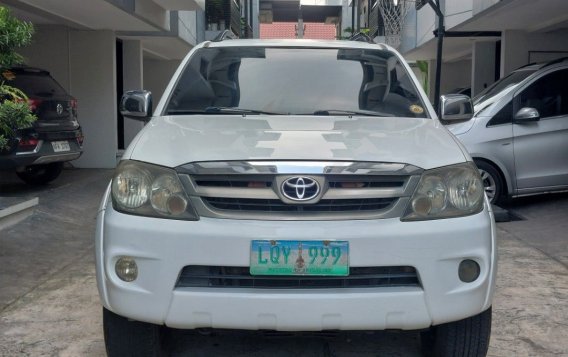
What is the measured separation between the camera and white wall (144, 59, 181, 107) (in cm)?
1944

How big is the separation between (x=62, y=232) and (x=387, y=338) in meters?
4.20

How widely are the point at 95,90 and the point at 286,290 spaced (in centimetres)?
1071

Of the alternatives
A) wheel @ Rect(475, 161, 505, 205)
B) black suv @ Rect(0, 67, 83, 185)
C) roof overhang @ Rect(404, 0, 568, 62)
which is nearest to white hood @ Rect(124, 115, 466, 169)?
wheel @ Rect(475, 161, 505, 205)

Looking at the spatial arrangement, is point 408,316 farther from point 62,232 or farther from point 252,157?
point 62,232

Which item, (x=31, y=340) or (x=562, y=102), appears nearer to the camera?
(x=31, y=340)

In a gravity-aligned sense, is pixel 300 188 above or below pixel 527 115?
below

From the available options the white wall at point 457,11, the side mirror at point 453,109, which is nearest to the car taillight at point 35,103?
the side mirror at point 453,109

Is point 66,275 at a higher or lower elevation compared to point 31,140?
lower

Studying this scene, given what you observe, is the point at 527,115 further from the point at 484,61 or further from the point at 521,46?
the point at 484,61

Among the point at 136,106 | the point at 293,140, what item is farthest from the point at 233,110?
the point at 293,140

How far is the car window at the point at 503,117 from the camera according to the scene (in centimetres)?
825

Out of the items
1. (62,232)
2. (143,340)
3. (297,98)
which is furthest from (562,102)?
(143,340)

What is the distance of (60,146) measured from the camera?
8.91 meters

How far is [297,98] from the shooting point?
4.32m
